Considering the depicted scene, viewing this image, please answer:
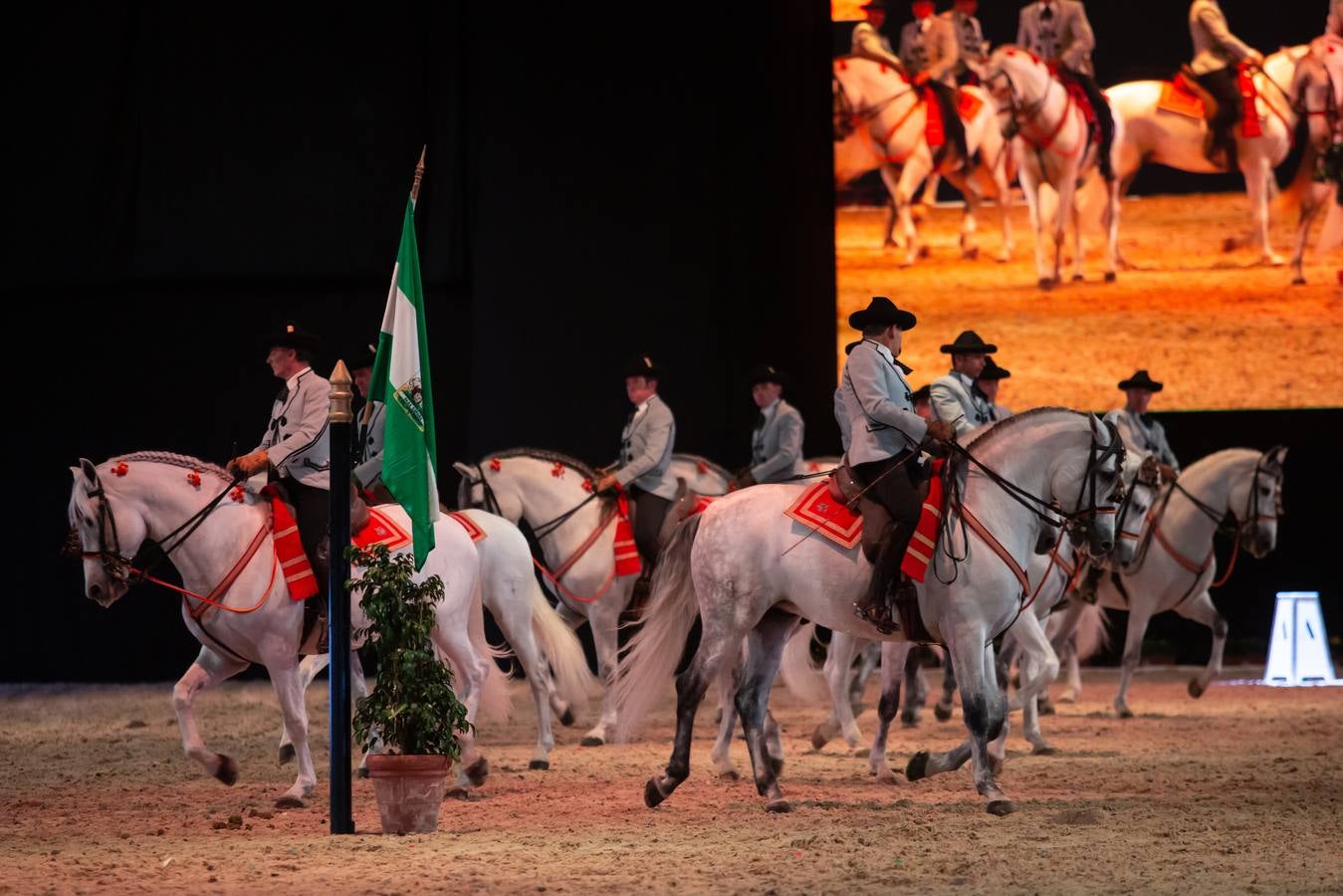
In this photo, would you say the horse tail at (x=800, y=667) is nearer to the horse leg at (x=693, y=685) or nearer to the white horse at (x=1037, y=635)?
the white horse at (x=1037, y=635)

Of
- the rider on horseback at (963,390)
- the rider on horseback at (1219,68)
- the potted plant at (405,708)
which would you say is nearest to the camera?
the potted plant at (405,708)

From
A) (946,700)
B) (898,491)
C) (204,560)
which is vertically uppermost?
(898,491)

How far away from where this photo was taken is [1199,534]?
1123cm

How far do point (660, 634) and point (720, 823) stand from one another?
105 centimetres

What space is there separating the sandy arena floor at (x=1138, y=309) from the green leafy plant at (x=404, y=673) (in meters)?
7.45

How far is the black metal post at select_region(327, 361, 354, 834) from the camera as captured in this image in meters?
6.36

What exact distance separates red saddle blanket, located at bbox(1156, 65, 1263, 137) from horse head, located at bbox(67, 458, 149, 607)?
8997 millimetres

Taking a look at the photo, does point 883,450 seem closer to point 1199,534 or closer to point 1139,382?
point 1139,382

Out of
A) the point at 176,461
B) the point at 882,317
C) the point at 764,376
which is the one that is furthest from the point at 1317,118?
the point at 176,461

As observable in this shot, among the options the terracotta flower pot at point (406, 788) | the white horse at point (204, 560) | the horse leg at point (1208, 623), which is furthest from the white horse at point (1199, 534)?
the terracotta flower pot at point (406, 788)

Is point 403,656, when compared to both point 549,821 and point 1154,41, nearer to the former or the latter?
point 549,821

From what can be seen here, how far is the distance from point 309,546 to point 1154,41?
8628 mm

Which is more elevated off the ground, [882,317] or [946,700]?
[882,317]

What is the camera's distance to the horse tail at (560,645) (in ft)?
30.7
